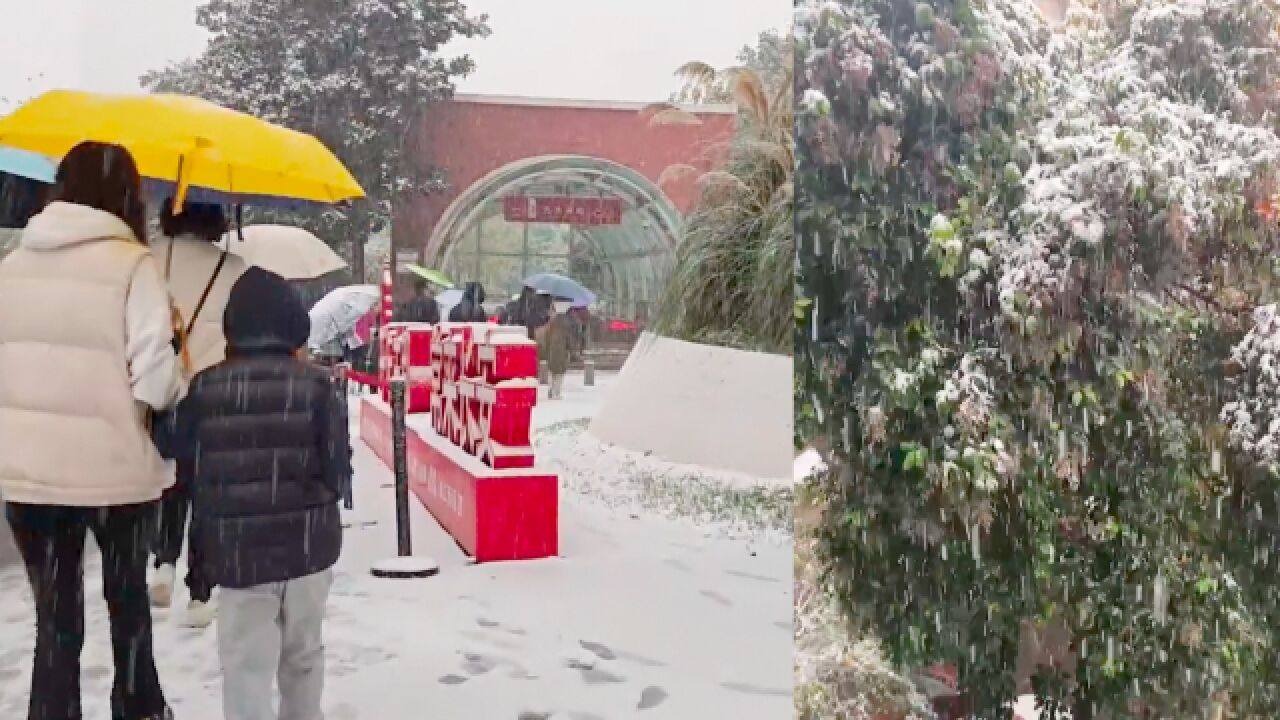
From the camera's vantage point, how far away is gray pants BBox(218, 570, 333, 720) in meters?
2.31

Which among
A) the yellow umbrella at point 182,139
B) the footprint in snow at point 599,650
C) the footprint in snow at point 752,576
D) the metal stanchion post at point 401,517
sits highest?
the yellow umbrella at point 182,139

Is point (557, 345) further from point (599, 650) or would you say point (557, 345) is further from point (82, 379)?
point (82, 379)

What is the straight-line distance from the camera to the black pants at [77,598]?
91.8 inches

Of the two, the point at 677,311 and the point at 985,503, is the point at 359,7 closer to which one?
the point at 677,311

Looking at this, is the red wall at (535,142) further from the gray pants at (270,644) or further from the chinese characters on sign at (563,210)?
the gray pants at (270,644)

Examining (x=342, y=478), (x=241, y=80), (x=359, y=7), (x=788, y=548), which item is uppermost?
(x=359, y=7)

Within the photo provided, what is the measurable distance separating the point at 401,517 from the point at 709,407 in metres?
0.90

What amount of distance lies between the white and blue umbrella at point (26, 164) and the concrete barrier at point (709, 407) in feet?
4.68

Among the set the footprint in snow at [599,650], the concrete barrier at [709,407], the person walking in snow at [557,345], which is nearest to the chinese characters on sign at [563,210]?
the person walking in snow at [557,345]

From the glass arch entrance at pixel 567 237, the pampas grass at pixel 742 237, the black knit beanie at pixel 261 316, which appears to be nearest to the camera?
the black knit beanie at pixel 261 316

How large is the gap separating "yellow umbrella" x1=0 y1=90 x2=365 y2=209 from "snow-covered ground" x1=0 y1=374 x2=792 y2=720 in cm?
62

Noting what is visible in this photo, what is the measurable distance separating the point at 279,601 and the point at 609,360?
40.4 inches

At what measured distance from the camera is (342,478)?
230 centimetres

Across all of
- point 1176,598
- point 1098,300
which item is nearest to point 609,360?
point 1098,300
